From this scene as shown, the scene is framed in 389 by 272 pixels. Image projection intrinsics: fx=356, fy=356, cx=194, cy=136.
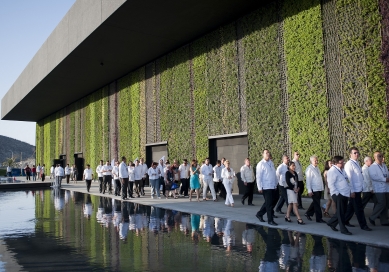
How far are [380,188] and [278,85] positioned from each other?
7257mm

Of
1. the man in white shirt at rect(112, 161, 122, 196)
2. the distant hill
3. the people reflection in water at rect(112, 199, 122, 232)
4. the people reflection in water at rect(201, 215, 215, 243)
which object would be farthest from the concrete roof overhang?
the distant hill

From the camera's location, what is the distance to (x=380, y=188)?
28.5 feet

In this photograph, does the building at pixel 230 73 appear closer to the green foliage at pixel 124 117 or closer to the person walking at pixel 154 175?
the green foliage at pixel 124 117

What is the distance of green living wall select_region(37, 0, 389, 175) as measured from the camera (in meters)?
12.2

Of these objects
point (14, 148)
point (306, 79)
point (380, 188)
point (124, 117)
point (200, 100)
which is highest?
point (14, 148)

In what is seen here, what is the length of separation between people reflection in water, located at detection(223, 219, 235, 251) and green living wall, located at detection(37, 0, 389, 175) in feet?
19.4

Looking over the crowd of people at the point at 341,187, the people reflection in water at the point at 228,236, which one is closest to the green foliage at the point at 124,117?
the crowd of people at the point at 341,187

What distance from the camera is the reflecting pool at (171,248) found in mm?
5586

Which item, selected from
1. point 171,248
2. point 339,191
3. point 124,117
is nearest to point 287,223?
point 339,191

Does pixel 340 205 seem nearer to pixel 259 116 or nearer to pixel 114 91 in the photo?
pixel 259 116

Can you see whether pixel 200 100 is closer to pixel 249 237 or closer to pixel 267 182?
pixel 267 182

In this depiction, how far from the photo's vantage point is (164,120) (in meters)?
21.8

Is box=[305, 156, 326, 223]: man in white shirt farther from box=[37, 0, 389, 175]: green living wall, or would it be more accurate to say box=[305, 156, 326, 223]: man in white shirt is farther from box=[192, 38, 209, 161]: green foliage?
box=[192, 38, 209, 161]: green foliage

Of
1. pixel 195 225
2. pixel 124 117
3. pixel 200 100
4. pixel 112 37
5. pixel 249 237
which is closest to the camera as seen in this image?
pixel 249 237
